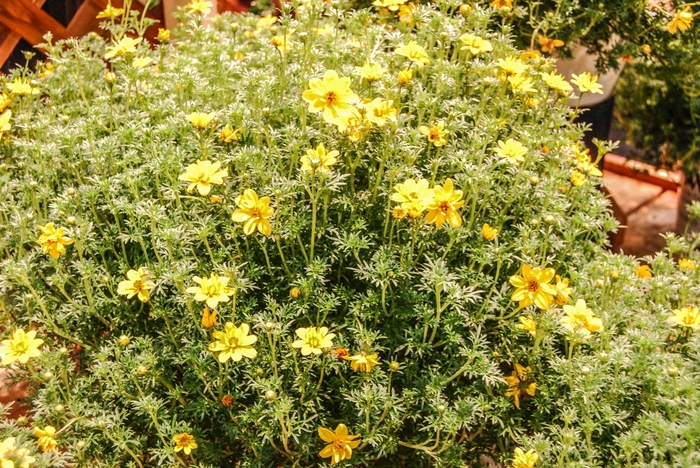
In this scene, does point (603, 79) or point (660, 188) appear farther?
point (660, 188)

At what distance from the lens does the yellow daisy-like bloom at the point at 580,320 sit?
46.0 inches

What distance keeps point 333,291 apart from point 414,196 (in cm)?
23

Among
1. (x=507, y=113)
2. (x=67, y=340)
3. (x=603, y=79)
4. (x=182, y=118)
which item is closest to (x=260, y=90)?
(x=182, y=118)

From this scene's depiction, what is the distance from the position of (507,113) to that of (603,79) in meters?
1.00

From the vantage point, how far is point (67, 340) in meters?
1.33

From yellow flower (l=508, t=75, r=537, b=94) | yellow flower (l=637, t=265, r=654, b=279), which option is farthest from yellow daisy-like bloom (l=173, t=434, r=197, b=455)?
yellow flower (l=637, t=265, r=654, b=279)

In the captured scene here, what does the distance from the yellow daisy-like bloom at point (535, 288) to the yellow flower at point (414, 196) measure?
0.19 metres

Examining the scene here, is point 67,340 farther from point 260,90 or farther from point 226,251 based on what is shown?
point 260,90

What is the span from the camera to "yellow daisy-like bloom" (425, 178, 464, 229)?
109cm

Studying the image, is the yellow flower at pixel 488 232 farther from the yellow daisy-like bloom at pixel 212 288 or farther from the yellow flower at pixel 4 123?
the yellow flower at pixel 4 123

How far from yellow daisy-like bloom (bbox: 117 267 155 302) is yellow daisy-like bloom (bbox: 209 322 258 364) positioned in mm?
163

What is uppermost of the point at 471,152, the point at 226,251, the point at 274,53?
the point at 274,53

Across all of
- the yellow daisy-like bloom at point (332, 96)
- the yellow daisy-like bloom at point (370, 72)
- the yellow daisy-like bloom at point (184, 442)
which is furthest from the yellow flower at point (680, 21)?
the yellow daisy-like bloom at point (184, 442)

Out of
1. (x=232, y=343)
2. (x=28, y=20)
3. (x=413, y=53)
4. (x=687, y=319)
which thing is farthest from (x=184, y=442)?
(x=28, y=20)
